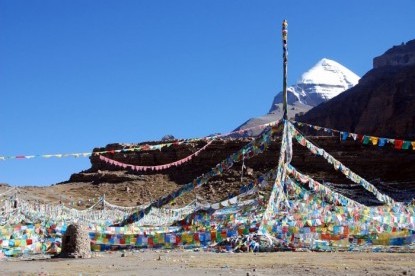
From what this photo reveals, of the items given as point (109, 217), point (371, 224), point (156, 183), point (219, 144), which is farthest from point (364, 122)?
point (371, 224)

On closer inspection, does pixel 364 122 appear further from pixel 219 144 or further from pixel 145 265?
pixel 145 265

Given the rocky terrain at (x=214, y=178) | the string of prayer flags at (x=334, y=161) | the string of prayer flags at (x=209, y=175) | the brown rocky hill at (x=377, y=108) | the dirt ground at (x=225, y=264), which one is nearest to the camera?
the dirt ground at (x=225, y=264)

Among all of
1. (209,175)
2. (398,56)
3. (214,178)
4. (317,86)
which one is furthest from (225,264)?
(317,86)

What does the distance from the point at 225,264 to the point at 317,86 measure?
151753mm

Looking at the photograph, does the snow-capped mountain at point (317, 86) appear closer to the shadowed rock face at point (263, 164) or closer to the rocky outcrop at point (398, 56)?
the rocky outcrop at point (398, 56)

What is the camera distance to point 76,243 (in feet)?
45.0

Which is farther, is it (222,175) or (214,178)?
(222,175)

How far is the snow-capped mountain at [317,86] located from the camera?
150 meters

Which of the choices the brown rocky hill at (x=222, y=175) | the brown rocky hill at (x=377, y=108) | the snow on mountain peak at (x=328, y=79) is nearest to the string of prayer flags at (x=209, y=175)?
the brown rocky hill at (x=222, y=175)

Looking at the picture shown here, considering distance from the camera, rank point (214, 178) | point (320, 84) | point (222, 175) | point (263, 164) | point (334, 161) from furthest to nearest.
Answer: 1. point (320, 84)
2. point (263, 164)
3. point (222, 175)
4. point (214, 178)
5. point (334, 161)

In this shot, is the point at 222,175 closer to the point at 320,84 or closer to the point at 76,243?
the point at 76,243

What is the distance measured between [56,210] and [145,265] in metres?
20.8

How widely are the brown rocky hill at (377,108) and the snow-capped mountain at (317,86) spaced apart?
4762 centimetres

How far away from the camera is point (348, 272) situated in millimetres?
10023
